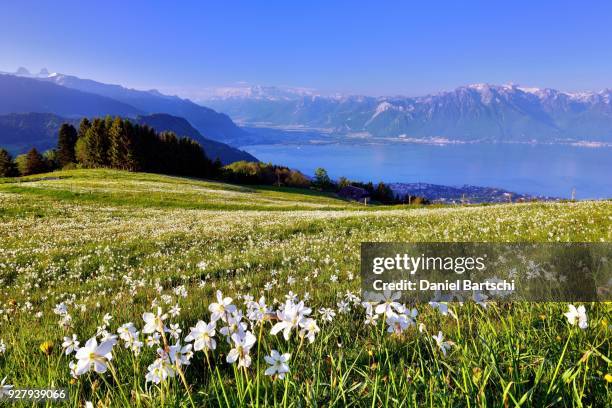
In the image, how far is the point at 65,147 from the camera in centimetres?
11119

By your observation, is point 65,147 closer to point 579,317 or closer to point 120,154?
point 120,154

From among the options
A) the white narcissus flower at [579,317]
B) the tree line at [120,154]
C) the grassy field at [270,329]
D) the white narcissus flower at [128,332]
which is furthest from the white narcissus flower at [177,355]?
the tree line at [120,154]

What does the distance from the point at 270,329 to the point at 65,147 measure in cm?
13185

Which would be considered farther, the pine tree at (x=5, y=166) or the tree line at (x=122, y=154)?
the tree line at (x=122, y=154)

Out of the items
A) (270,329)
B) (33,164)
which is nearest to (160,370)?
(270,329)

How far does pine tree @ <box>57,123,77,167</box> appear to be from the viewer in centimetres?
11019

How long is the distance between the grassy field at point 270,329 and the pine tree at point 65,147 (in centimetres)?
10713

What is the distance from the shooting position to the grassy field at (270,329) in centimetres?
228

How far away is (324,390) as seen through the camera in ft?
8.08

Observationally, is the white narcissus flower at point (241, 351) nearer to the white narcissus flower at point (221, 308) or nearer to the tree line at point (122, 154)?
the white narcissus flower at point (221, 308)

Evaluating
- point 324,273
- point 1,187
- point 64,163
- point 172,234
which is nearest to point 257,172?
point 64,163

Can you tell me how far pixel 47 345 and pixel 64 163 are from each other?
132337 mm

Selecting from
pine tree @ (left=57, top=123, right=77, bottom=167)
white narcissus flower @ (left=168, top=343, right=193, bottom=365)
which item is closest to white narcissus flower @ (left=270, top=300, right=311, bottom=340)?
white narcissus flower @ (left=168, top=343, right=193, bottom=365)

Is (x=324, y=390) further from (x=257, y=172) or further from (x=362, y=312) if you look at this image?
(x=257, y=172)
